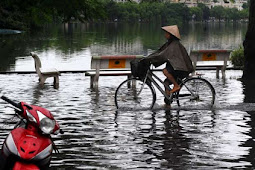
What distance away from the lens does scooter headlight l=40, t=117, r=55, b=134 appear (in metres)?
5.44

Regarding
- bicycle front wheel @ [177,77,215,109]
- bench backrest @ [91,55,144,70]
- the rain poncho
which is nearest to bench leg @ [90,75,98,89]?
bench backrest @ [91,55,144,70]

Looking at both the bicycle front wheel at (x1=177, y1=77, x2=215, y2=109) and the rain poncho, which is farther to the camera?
the bicycle front wheel at (x1=177, y1=77, x2=215, y2=109)

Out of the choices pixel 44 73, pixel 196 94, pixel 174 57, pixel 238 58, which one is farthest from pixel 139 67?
pixel 238 58

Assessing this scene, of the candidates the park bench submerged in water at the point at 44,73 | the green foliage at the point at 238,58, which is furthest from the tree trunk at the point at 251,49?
the park bench submerged in water at the point at 44,73

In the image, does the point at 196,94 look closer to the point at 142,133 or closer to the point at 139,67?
the point at 139,67

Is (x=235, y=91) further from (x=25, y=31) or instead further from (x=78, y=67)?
(x=25, y=31)

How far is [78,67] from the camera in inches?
962

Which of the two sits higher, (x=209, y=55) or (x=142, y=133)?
(x=209, y=55)

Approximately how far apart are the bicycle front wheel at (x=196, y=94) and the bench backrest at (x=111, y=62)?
156 inches

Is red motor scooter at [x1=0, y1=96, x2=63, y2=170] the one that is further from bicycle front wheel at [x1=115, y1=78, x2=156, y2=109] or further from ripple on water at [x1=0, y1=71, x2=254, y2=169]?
bicycle front wheel at [x1=115, y1=78, x2=156, y2=109]

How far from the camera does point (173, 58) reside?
38.6ft

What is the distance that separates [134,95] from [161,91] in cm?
47

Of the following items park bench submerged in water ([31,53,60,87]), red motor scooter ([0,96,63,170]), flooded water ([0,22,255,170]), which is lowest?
flooded water ([0,22,255,170])

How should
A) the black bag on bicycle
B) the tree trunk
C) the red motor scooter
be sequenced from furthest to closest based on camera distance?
the tree trunk
the black bag on bicycle
the red motor scooter
